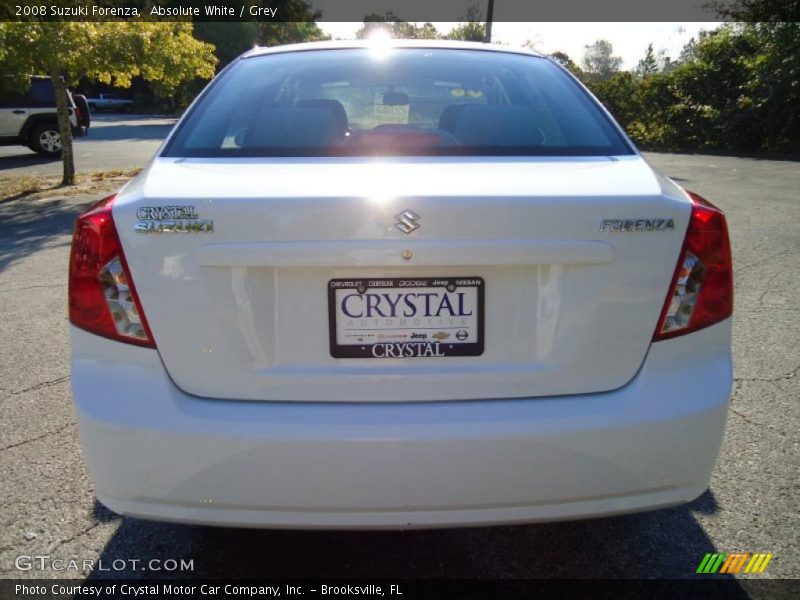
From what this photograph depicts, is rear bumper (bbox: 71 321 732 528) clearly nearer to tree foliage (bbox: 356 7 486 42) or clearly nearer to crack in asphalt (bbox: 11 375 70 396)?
crack in asphalt (bbox: 11 375 70 396)

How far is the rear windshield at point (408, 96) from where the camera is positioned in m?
2.11

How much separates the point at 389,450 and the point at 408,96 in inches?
83.4

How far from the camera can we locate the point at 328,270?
1652mm

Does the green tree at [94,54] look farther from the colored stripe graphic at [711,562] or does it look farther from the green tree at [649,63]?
the green tree at [649,63]

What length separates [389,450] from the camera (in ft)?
5.33

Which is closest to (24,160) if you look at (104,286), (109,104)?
(104,286)

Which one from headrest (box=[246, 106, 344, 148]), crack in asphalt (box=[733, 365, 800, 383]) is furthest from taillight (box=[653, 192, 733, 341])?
crack in asphalt (box=[733, 365, 800, 383])

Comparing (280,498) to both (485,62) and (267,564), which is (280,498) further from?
(485,62)

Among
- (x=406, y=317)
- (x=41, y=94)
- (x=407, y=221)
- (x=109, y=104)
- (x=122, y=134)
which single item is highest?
(x=407, y=221)

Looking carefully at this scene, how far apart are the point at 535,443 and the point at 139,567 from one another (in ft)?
4.48

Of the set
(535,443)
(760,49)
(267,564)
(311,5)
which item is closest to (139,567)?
(267,564)

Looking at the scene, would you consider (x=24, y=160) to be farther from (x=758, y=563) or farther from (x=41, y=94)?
(x=758, y=563)

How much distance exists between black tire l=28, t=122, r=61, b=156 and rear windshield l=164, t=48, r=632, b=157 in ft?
49.4

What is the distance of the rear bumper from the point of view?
163 centimetres
